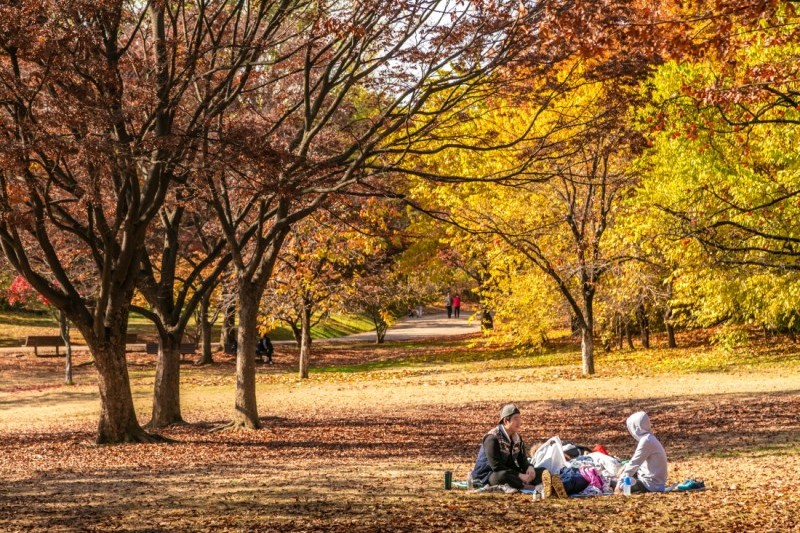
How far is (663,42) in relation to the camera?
10.3 meters

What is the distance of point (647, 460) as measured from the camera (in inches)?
371

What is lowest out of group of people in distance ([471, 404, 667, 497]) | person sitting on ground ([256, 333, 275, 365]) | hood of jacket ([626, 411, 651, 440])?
group of people in distance ([471, 404, 667, 497])

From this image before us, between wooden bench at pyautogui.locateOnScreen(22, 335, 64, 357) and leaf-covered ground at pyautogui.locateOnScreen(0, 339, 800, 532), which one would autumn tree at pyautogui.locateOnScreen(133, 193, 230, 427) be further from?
wooden bench at pyautogui.locateOnScreen(22, 335, 64, 357)

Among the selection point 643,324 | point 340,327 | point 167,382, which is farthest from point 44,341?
point 340,327

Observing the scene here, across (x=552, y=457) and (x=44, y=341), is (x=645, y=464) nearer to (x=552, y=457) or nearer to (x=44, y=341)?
(x=552, y=457)

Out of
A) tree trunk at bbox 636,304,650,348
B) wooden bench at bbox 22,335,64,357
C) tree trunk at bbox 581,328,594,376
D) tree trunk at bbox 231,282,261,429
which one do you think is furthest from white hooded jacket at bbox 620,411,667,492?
wooden bench at bbox 22,335,64,357

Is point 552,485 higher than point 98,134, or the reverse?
point 98,134

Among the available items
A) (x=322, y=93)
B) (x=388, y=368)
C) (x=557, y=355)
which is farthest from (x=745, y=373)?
(x=322, y=93)

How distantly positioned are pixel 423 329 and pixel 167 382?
132 ft

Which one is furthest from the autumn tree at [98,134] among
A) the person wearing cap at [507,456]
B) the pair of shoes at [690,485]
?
the pair of shoes at [690,485]

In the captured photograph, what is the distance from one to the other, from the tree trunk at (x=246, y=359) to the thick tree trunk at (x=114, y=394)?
80.2 inches

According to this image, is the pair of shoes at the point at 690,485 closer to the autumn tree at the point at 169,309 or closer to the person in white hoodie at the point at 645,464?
the person in white hoodie at the point at 645,464

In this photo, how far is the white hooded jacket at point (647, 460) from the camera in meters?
9.37

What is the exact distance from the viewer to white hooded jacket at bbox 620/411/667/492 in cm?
937
